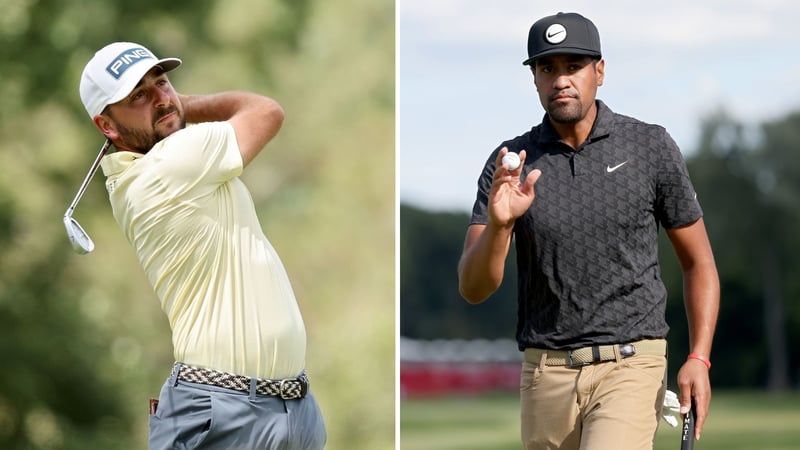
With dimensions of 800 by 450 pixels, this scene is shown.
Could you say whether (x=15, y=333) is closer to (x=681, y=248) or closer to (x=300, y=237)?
(x=300, y=237)

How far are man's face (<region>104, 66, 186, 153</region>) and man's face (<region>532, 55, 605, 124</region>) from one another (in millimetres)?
1054

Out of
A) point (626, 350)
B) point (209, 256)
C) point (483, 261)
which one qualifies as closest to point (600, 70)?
point (483, 261)

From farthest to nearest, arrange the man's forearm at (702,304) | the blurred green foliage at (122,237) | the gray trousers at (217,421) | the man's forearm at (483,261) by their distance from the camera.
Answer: the blurred green foliage at (122,237)
the man's forearm at (702,304)
the man's forearm at (483,261)
the gray trousers at (217,421)

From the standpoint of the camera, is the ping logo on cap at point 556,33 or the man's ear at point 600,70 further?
the man's ear at point 600,70

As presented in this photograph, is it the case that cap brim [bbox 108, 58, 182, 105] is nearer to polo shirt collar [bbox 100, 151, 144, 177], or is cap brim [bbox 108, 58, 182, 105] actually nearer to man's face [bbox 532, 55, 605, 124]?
polo shirt collar [bbox 100, 151, 144, 177]

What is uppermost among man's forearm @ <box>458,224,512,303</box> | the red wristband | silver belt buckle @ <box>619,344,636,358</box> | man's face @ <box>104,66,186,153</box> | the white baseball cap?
the white baseball cap

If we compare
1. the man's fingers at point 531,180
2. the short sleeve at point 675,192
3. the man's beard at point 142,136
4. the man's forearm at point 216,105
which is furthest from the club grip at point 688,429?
the man's beard at point 142,136

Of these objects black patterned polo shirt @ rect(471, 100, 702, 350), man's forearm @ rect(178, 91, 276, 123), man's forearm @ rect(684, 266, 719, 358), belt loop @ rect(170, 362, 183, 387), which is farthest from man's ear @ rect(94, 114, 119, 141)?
man's forearm @ rect(684, 266, 719, 358)

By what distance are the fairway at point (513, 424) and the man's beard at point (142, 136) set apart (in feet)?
42.6

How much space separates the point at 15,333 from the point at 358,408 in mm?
3485

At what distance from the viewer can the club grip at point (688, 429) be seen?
323cm

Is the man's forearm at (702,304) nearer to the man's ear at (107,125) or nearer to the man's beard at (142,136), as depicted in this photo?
the man's beard at (142,136)

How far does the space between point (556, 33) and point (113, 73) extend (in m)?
1.23

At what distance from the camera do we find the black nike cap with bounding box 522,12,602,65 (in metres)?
3.41
